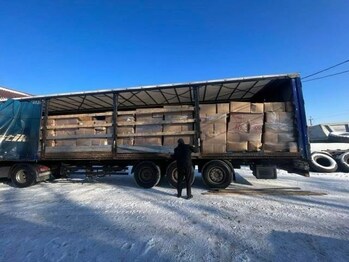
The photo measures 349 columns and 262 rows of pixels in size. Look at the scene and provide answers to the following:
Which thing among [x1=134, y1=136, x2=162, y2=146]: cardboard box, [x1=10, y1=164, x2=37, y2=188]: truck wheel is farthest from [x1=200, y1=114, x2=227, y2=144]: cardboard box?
[x1=10, y1=164, x2=37, y2=188]: truck wheel

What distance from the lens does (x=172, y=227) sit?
430 cm

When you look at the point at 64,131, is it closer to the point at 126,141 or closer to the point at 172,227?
the point at 126,141

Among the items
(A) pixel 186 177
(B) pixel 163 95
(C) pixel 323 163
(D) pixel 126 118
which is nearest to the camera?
(A) pixel 186 177

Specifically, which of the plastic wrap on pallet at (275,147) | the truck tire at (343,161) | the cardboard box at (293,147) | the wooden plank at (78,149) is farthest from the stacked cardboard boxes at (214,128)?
the truck tire at (343,161)

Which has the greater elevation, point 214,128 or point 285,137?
point 214,128

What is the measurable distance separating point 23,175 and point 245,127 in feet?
25.4

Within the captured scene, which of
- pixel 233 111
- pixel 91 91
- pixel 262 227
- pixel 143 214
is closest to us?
pixel 262 227

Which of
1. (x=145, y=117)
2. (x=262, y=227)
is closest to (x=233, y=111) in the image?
(x=145, y=117)

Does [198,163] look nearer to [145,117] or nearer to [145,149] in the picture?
[145,149]

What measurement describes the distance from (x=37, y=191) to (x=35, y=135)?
1964mm

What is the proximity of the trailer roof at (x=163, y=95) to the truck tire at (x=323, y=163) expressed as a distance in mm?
5481

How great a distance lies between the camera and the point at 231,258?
3164 millimetres

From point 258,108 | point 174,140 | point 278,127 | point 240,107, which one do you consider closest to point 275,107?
point 258,108

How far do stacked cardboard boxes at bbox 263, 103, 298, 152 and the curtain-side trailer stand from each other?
3 cm
